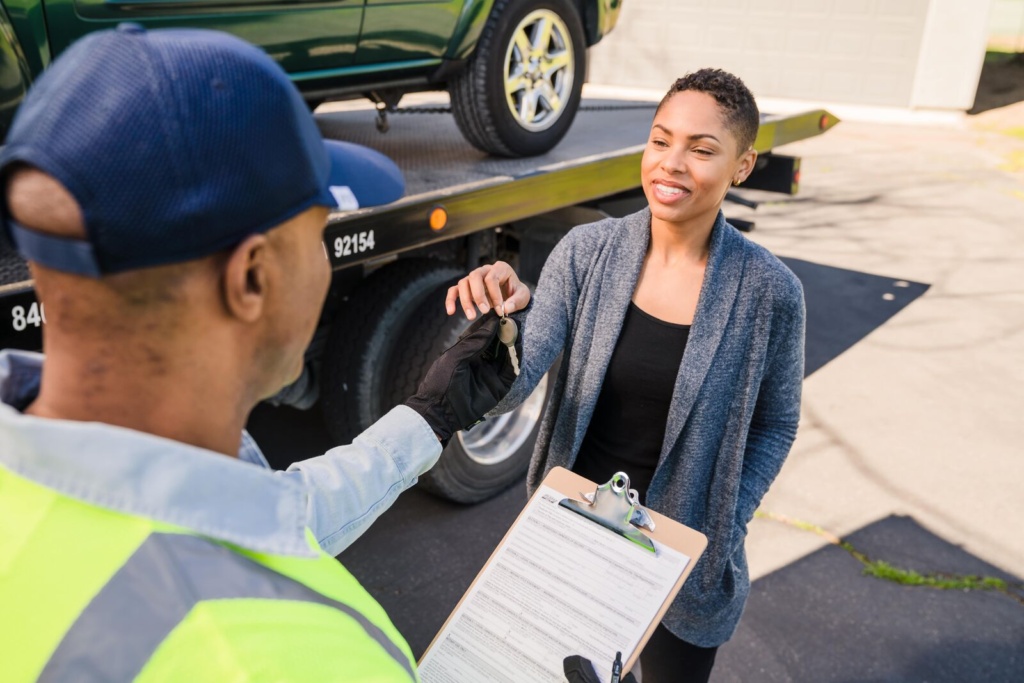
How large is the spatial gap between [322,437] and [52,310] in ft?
11.1

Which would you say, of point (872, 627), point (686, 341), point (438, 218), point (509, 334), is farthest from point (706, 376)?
point (872, 627)

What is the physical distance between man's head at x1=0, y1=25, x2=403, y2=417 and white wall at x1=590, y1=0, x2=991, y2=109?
13.5 meters

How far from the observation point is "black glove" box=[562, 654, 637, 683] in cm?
118

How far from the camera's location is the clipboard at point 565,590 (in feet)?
4.13

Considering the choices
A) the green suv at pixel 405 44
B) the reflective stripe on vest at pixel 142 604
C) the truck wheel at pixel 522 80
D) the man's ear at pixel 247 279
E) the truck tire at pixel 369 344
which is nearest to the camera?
the reflective stripe on vest at pixel 142 604

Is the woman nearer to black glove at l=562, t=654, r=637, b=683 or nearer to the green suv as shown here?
black glove at l=562, t=654, r=637, b=683

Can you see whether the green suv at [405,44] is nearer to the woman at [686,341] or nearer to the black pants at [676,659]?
the woman at [686,341]

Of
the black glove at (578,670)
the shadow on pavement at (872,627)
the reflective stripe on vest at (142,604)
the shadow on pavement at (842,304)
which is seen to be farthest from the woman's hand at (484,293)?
Answer: the shadow on pavement at (842,304)

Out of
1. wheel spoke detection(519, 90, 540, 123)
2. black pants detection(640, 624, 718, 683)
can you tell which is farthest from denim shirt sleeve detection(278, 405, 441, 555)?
wheel spoke detection(519, 90, 540, 123)

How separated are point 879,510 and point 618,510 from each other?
2.67 m

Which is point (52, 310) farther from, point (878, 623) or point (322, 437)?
point (322, 437)

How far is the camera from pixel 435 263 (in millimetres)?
3260

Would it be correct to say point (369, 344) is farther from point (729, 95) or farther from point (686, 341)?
point (729, 95)

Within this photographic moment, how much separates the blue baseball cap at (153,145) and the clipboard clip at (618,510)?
0.85 m
